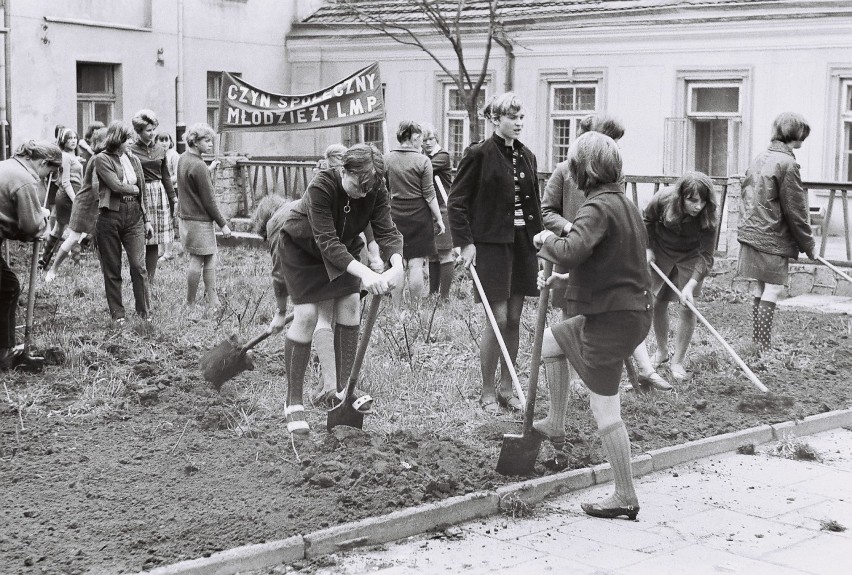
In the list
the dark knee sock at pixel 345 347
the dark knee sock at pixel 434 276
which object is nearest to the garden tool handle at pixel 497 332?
the dark knee sock at pixel 345 347

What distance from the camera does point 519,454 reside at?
6.57 m

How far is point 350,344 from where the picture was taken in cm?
739

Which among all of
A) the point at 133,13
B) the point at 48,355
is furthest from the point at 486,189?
the point at 133,13

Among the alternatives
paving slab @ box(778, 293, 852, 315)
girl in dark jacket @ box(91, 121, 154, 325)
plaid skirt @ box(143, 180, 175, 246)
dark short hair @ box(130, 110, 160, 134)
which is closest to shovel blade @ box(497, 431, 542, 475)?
girl in dark jacket @ box(91, 121, 154, 325)

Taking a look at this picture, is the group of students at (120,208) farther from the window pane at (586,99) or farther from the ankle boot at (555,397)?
the window pane at (586,99)

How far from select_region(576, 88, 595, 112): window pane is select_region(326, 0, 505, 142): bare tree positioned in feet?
5.53

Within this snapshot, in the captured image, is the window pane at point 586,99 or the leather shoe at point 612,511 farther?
the window pane at point 586,99

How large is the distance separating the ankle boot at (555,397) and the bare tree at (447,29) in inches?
592

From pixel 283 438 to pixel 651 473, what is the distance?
6.64 ft

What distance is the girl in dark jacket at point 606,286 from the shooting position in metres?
5.95

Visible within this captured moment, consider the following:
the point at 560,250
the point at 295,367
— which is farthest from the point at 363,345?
the point at 560,250

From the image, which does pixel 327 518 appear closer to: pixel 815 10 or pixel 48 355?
pixel 48 355

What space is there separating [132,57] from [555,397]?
58.5 ft

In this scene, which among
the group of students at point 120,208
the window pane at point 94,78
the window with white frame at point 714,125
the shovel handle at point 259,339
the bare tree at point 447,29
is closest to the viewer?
the shovel handle at point 259,339
